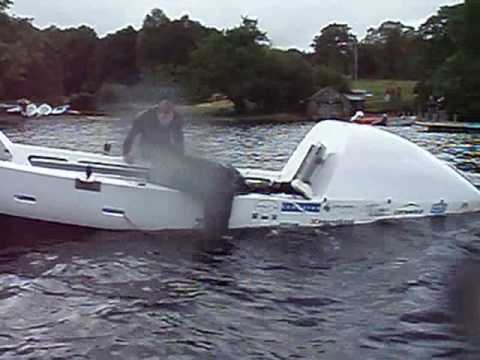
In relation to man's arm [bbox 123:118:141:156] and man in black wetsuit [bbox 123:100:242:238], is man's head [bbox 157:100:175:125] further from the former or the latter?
man's arm [bbox 123:118:141:156]

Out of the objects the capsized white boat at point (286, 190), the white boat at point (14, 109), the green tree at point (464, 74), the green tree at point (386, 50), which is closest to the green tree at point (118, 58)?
the white boat at point (14, 109)

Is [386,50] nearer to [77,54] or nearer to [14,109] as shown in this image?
[77,54]

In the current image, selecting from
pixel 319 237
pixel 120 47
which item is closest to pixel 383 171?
pixel 319 237

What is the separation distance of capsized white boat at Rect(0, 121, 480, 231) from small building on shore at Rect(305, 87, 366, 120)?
6470 centimetres

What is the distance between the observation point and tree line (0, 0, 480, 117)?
235 feet

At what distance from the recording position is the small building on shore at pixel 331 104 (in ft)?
252

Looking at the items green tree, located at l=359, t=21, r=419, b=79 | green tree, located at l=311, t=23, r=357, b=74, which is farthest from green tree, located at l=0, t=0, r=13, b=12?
green tree, located at l=359, t=21, r=419, b=79

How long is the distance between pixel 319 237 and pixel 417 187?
5.53 ft

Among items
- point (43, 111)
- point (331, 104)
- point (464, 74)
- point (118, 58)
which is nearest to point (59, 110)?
point (43, 111)

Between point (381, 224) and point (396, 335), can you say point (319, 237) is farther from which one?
point (396, 335)

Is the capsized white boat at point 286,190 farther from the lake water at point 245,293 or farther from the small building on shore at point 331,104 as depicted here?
the small building on shore at point 331,104

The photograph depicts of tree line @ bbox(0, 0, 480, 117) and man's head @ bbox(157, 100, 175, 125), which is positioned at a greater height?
tree line @ bbox(0, 0, 480, 117)

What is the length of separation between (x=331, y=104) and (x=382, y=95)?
19.9 m

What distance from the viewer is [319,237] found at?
9516mm
